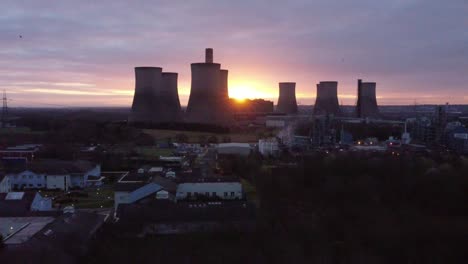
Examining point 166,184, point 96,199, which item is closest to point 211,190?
point 166,184

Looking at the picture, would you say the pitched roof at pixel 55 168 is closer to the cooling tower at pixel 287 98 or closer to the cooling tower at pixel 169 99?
the cooling tower at pixel 169 99

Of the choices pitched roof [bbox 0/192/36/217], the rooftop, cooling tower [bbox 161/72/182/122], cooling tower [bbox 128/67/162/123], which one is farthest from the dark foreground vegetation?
cooling tower [bbox 161/72/182/122]

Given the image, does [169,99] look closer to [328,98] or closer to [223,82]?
[223,82]

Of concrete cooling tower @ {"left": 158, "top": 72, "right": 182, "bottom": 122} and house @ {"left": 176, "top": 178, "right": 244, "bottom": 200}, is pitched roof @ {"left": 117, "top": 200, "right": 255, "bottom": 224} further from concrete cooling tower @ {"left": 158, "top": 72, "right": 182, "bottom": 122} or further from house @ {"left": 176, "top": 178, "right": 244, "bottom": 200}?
concrete cooling tower @ {"left": 158, "top": 72, "right": 182, "bottom": 122}

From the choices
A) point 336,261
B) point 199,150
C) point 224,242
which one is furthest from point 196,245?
point 199,150

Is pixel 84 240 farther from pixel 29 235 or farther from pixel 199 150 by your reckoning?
pixel 199 150

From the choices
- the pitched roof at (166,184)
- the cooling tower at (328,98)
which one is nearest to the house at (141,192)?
the pitched roof at (166,184)
